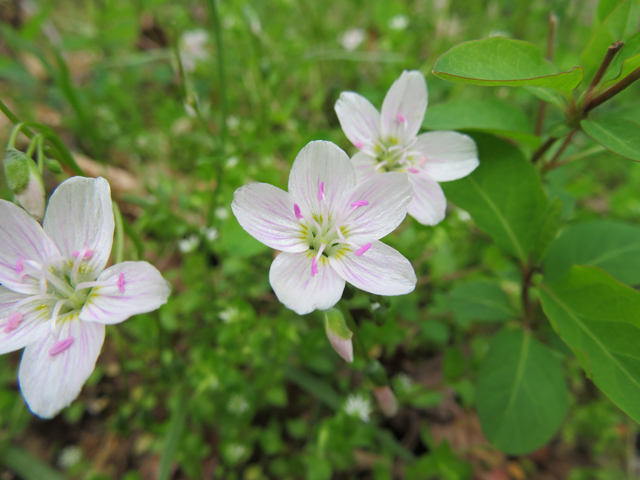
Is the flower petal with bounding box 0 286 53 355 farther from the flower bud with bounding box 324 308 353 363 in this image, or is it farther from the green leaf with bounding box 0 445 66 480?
the green leaf with bounding box 0 445 66 480

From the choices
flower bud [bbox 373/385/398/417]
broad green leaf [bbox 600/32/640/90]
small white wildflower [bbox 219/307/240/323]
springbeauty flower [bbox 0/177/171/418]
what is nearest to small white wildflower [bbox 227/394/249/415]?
small white wildflower [bbox 219/307/240/323]

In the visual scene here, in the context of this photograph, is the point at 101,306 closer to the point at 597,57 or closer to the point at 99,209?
the point at 99,209

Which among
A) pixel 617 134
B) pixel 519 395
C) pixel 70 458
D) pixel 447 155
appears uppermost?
pixel 617 134

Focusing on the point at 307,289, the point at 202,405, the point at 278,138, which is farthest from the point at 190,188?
the point at 307,289

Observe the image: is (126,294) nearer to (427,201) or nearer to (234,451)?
(427,201)

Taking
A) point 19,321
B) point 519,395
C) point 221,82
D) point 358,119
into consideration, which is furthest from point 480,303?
point 19,321

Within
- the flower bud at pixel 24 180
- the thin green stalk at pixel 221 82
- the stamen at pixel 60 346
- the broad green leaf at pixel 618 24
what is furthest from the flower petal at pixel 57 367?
the broad green leaf at pixel 618 24
